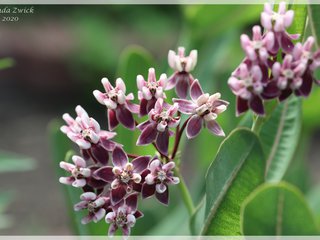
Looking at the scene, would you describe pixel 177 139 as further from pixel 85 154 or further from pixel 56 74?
pixel 56 74

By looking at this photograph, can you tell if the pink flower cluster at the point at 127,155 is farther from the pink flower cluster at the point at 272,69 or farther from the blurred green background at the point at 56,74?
the blurred green background at the point at 56,74

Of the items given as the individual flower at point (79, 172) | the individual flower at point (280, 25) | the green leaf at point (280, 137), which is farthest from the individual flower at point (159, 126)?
the green leaf at point (280, 137)

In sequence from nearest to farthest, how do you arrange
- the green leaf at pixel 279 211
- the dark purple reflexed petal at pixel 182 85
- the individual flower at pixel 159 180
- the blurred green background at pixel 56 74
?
the green leaf at pixel 279 211 < the individual flower at pixel 159 180 < the dark purple reflexed petal at pixel 182 85 < the blurred green background at pixel 56 74

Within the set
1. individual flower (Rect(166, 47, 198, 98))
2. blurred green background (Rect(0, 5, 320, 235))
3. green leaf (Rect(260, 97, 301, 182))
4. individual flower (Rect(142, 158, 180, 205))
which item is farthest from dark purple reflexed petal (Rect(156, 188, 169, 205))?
blurred green background (Rect(0, 5, 320, 235))

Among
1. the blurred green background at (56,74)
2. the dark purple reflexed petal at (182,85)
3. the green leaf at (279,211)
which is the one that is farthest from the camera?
the blurred green background at (56,74)

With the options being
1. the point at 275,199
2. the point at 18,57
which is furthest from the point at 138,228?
the point at 18,57

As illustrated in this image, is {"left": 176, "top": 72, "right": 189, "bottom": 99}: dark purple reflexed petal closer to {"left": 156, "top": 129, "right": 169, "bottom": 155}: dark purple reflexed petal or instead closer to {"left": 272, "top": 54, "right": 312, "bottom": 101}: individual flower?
{"left": 156, "top": 129, "right": 169, "bottom": 155}: dark purple reflexed petal

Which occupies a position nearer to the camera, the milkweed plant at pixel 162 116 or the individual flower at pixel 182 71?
the milkweed plant at pixel 162 116

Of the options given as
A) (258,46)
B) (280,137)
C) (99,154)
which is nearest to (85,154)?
(99,154)
